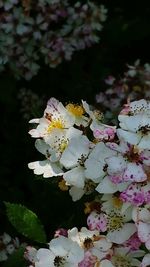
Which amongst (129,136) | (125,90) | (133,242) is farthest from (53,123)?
(125,90)

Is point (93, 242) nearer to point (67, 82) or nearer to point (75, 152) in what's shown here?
point (75, 152)

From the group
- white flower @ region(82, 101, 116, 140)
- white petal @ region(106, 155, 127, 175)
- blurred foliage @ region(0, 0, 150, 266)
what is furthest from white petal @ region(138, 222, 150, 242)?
blurred foliage @ region(0, 0, 150, 266)

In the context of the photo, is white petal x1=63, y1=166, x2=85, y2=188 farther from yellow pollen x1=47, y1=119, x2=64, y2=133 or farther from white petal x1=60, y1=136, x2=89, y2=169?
yellow pollen x1=47, y1=119, x2=64, y2=133

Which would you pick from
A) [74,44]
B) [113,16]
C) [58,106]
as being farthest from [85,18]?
[58,106]

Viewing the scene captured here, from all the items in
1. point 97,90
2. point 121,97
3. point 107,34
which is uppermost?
point 107,34

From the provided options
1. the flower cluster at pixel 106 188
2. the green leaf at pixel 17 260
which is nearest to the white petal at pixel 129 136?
the flower cluster at pixel 106 188

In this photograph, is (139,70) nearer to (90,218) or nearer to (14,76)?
(14,76)
